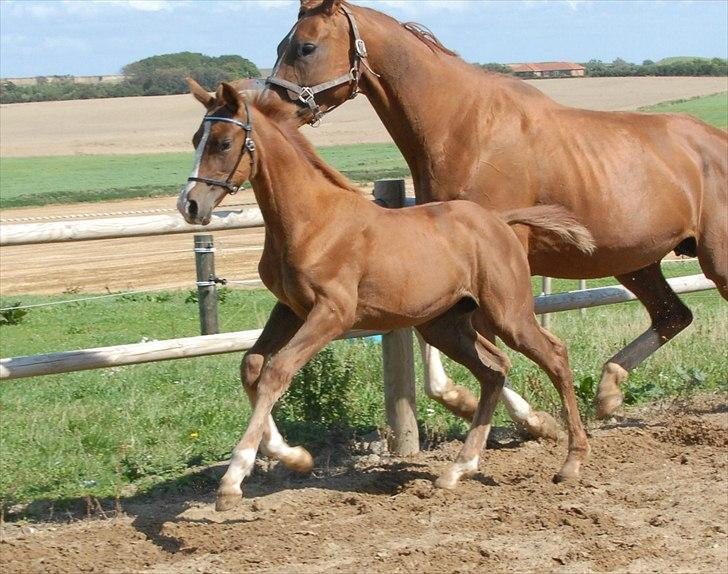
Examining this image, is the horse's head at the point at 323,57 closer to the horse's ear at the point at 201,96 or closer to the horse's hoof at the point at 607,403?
the horse's ear at the point at 201,96

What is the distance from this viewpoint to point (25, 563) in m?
4.63

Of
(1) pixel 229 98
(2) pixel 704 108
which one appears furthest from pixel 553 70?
(1) pixel 229 98

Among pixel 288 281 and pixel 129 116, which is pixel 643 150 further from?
pixel 129 116

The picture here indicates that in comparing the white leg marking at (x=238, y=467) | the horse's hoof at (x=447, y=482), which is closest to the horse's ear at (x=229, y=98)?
the white leg marking at (x=238, y=467)

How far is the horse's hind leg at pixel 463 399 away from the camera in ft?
20.7

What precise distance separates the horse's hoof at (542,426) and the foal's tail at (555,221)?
3.65ft

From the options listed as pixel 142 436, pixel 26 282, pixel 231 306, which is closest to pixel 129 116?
pixel 26 282

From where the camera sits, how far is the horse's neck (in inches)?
231

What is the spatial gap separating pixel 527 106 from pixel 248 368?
2.14 m

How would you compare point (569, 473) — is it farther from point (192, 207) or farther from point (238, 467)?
point (192, 207)

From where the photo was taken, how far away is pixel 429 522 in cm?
516

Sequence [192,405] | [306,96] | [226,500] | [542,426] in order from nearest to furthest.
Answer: [226,500]
[306,96]
[542,426]
[192,405]

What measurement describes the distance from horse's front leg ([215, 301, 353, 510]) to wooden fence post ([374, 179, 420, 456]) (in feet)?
4.08

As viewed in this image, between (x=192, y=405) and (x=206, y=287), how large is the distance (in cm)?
134
